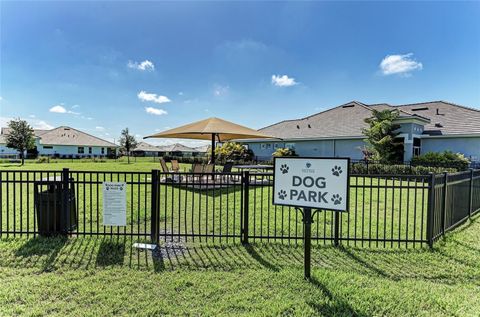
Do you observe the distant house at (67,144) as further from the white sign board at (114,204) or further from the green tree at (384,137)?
the white sign board at (114,204)

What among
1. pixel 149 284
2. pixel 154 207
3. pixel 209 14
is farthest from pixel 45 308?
pixel 209 14

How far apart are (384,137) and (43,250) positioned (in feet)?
64.3

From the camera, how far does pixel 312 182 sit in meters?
3.53

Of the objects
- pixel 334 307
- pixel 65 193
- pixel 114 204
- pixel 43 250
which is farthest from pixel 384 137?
pixel 43 250

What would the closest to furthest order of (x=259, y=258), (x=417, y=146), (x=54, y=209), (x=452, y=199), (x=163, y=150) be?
(x=259, y=258), (x=54, y=209), (x=452, y=199), (x=417, y=146), (x=163, y=150)

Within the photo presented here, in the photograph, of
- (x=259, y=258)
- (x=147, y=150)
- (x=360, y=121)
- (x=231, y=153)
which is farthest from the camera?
(x=147, y=150)

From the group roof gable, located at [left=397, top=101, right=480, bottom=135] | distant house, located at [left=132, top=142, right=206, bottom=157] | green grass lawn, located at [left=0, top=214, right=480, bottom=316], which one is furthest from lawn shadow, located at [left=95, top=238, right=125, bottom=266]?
distant house, located at [left=132, top=142, right=206, bottom=157]

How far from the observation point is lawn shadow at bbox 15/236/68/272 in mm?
3929

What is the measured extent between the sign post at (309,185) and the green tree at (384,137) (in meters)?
17.2

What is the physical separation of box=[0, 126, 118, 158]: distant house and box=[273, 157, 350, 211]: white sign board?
176 ft

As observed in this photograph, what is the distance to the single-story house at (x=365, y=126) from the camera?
19438mm

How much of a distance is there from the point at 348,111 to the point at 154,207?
26322 mm

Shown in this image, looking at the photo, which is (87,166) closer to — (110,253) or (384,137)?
(110,253)

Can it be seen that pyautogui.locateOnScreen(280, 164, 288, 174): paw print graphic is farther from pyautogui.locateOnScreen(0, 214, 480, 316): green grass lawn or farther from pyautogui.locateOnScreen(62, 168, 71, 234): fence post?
pyautogui.locateOnScreen(62, 168, 71, 234): fence post
